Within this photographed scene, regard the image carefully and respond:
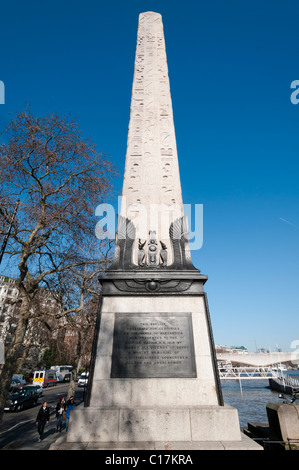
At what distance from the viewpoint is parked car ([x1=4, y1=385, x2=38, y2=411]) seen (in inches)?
827

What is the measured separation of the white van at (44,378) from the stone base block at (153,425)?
39694 mm

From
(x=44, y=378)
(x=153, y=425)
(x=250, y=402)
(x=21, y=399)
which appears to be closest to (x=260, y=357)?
(x=250, y=402)

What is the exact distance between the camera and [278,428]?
6320 mm

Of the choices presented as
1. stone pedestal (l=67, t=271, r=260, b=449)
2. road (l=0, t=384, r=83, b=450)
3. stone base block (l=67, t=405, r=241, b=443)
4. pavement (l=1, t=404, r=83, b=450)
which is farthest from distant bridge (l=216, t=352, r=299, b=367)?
stone base block (l=67, t=405, r=241, b=443)

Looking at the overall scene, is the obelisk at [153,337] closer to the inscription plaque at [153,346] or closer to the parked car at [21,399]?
the inscription plaque at [153,346]

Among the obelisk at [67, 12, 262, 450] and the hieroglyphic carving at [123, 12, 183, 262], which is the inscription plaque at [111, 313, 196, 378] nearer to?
the obelisk at [67, 12, 262, 450]

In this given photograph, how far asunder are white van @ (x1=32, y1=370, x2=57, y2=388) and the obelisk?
129 feet

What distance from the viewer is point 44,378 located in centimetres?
3894

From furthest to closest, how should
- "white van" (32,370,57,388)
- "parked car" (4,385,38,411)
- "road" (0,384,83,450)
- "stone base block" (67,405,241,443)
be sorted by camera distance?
"white van" (32,370,57,388) → "parked car" (4,385,38,411) → "road" (0,384,83,450) → "stone base block" (67,405,241,443)

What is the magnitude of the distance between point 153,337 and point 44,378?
1660 inches

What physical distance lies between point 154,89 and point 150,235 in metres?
5.64

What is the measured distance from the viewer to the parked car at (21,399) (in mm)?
21000

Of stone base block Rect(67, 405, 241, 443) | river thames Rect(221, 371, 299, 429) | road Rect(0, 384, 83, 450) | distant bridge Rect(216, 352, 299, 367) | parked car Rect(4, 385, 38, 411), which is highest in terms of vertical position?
distant bridge Rect(216, 352, 299, 367)
